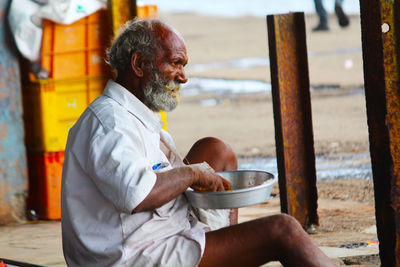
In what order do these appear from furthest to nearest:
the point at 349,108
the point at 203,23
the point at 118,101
Answer: the point at 203,23
the point at 349,108
the point at 118,101

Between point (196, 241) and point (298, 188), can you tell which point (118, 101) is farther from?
point (298, 188)

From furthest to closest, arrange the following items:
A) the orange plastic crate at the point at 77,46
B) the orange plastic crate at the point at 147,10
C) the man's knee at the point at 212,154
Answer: the orange plastic crate at the point at 147,10 → the orange plastic crate at the point at 77,46 → the man's knee at the point at 212,154

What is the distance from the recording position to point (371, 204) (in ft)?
16.5

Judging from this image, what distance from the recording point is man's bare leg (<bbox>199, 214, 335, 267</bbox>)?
2379 millimetres

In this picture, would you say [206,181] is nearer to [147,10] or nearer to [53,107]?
[53,107]

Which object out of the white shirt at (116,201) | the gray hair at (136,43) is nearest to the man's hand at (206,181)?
the white shirt at (116,201)

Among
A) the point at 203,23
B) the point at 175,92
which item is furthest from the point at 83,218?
the point at 203,23

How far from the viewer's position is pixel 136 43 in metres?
2.69

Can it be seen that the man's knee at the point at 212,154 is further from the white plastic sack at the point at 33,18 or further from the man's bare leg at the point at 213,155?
the white plastic sack at the point at 33,18

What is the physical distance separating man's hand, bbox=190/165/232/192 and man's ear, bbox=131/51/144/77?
1.58 ft

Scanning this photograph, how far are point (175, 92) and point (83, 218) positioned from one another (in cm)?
68

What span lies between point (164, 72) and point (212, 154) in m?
0.68

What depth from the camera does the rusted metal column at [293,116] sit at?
165 inches

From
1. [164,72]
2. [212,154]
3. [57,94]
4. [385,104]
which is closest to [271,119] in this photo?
[57,94]
